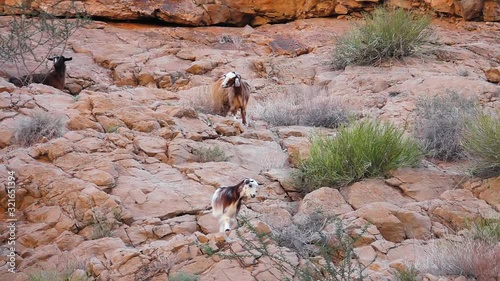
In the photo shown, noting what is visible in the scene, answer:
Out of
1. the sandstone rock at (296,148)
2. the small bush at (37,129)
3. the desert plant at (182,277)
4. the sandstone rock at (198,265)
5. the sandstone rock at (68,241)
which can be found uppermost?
the small bush at (37,129)

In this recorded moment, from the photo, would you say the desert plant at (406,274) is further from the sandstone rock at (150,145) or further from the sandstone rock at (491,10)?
the sandstone rock at (491,10)

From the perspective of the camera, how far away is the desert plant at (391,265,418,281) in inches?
212

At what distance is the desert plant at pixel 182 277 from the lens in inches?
222

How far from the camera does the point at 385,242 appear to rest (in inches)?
261

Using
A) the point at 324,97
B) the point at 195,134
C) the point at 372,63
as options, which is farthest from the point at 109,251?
the point at 372,63

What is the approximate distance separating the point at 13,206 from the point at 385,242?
409cm

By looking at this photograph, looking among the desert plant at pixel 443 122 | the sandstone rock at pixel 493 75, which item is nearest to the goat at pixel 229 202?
the desert plant at pixel 443 122

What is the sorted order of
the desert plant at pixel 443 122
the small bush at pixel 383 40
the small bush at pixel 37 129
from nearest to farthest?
the small bush at pixel 37 129 < the desert plant at pixel 443 122 < the small bush at pixel 383 40

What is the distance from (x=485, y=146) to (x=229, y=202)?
3.32 metres

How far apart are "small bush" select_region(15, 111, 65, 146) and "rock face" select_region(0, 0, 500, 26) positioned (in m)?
8.23

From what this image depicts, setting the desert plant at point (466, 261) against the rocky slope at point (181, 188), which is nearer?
the desert plant at point (466, 261)

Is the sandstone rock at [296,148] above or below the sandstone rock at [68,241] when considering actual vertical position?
below

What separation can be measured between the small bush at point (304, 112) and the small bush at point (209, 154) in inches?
100

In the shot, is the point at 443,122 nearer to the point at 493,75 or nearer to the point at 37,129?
the point at 493,75
